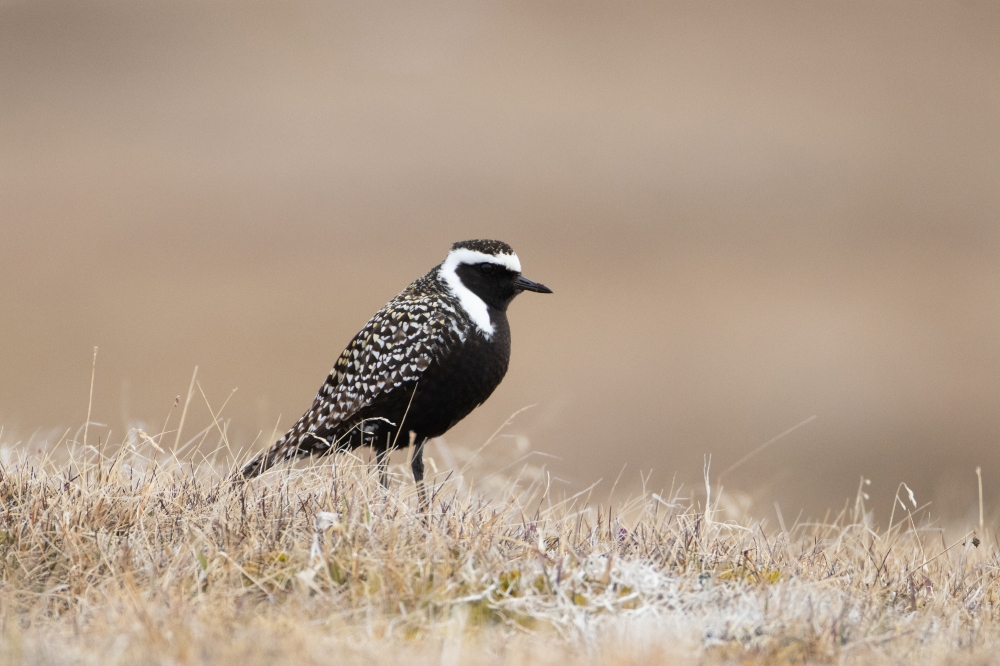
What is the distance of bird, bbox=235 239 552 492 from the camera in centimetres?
566

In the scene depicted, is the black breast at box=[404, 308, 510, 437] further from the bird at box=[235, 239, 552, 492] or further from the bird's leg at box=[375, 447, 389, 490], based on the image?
the bird's leg at box=[375, 447, 389, 490]

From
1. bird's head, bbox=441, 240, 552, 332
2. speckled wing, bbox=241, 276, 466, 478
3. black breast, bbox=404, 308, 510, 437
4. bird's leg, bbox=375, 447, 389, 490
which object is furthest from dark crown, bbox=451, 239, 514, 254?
bird's leg, bbox=375, 447, 389, 490

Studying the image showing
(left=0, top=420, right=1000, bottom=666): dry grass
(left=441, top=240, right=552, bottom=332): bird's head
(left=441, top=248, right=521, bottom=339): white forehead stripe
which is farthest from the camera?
(left=441, top=240, right=552, bottom=332): bird's head

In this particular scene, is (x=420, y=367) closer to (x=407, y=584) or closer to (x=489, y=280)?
(x=489, y=280)

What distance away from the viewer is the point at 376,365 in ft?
19.0

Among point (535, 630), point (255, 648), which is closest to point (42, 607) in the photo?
point (255, 648)

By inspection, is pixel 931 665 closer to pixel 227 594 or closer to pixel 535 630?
pixel 535 630

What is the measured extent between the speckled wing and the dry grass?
3.08ft

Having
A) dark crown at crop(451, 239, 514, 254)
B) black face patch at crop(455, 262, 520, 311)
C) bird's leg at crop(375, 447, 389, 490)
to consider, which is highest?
dark crown at crop(451, 239, 514, 254)

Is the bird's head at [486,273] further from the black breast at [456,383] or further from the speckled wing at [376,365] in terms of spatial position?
the black breast at [456,383]

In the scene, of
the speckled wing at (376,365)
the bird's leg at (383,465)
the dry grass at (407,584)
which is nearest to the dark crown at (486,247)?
the speckled wing at (376,365)

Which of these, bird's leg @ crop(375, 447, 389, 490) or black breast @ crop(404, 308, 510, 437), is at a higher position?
black breast @ crop(404, 308, 510, 437)

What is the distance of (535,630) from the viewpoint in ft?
11.9

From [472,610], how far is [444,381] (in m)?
2.10
